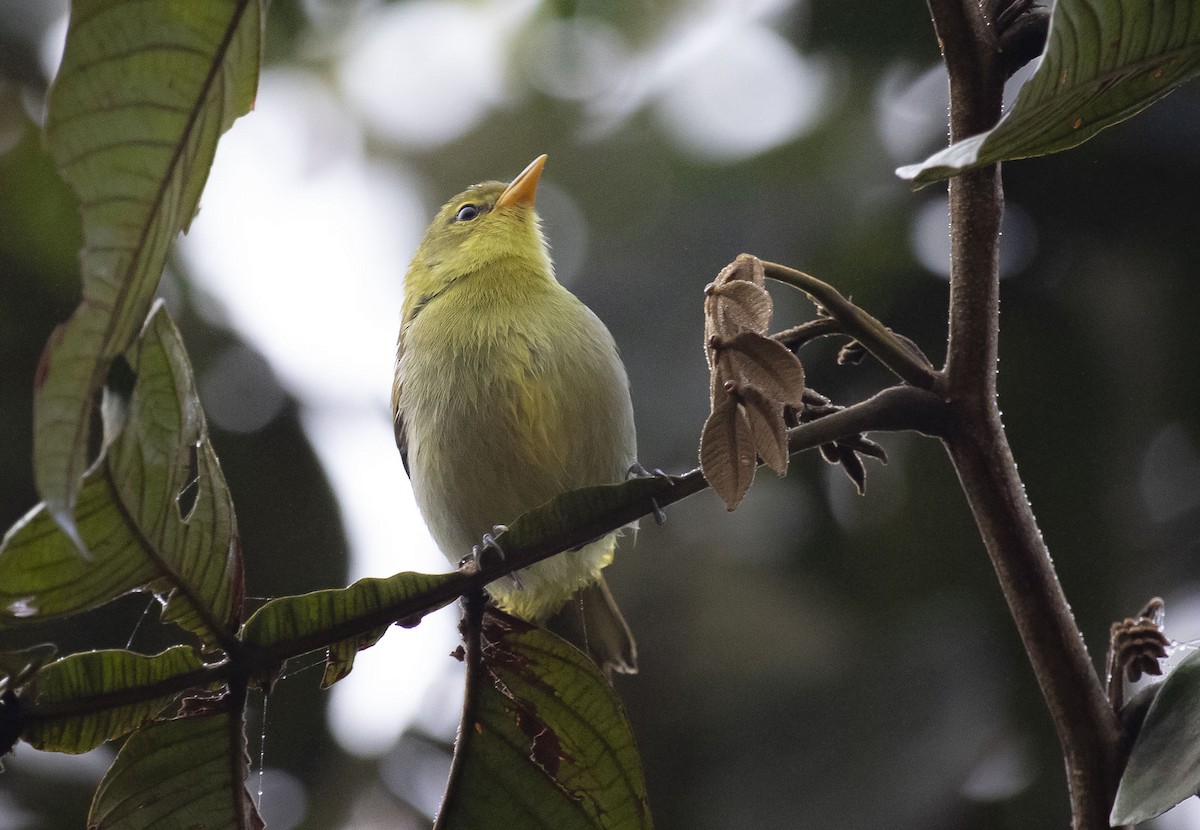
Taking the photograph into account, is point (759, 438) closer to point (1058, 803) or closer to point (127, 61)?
point (127, 61)

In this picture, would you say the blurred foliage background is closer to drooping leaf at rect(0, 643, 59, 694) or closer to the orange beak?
the orange beak

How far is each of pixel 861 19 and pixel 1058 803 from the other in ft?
5.65

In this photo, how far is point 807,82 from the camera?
9.04 feet

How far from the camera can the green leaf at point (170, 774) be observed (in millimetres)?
1030

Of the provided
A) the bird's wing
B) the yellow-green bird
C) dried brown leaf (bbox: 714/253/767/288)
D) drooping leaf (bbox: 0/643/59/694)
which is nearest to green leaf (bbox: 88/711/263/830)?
drooping leaf (bbox: 0/643/59/694)

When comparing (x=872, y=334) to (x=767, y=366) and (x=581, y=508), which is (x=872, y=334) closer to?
(x=767, y=366)

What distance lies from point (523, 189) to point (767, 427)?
195 cm

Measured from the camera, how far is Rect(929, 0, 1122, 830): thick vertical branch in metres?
1.00

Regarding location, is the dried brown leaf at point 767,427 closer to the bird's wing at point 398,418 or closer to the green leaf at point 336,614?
the green leaf at point 336,614

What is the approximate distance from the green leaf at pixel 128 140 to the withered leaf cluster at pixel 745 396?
0.44m

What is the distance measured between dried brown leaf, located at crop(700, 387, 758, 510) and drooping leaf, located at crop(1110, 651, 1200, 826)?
1.28 feet

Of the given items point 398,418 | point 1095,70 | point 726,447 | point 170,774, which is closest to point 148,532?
point 170,774

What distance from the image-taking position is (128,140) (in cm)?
80

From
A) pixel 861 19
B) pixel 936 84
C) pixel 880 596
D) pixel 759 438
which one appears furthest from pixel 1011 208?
pixel 759 438
